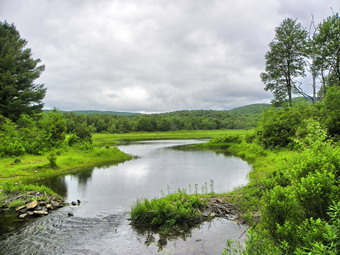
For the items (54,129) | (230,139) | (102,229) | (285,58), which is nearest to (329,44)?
(285,58)

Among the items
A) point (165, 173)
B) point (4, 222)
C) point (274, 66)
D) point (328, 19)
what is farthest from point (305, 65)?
point (4, 222)

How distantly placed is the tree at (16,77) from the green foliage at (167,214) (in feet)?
107

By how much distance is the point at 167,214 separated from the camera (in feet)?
39.2

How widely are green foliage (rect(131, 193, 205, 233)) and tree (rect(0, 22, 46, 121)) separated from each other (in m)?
32.8

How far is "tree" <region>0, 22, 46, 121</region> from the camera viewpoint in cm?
3531

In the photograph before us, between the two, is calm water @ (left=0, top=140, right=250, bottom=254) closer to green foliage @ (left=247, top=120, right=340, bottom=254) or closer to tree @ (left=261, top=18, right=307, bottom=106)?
green foliage @ (left=247, top=120, right=340, bottom=254)

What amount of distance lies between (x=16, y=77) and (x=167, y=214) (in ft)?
122

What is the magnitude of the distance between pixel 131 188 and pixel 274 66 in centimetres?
3500

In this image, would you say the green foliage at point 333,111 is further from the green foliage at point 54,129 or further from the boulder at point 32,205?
the green foliage at point 54,129

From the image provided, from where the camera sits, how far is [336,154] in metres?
6.71

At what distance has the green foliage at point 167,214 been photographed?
11.9 meters

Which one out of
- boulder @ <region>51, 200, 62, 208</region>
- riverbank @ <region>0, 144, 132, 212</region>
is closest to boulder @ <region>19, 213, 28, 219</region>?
riverbank @ <region>0, 144, 132, 212</region>

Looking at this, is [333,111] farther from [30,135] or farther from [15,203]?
[30,135]

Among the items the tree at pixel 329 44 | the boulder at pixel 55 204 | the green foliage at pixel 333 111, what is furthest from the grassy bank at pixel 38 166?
the tree at pixel 329 44
